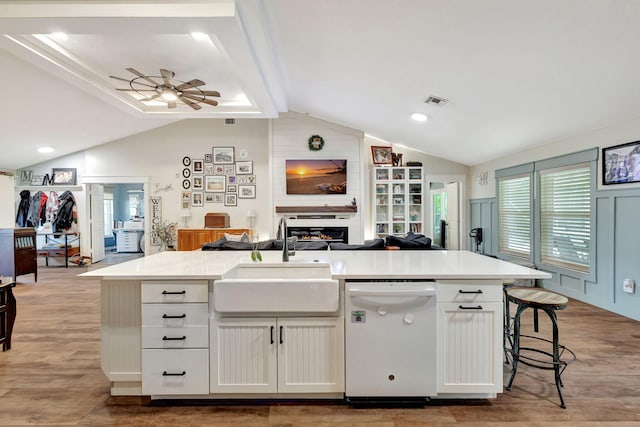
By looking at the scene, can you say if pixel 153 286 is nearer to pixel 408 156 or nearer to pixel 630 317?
pixel 630 317

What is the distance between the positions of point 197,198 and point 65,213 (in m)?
2.80

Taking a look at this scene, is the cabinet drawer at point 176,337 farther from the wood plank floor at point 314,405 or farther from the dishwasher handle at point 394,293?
the dishwasher handle at point 394,293

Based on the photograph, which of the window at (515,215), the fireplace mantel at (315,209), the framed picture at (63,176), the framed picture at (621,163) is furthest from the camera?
the framed picture at (63,176)

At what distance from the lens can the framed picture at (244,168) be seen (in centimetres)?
701

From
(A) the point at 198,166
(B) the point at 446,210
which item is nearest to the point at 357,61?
(A) the point at 198,166

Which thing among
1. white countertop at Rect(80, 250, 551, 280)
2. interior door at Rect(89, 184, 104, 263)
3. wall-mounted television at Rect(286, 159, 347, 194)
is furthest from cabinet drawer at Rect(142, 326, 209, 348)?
interior door at Rect(89, 184, 104, 263)

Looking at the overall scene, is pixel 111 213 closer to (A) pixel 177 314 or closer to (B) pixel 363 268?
(A) pixel 177 314

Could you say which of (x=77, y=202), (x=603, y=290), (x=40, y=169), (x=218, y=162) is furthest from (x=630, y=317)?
(x=40, y=169)

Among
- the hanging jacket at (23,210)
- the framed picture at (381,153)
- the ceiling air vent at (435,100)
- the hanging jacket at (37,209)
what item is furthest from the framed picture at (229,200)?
the ceiling air vent at (435,100)

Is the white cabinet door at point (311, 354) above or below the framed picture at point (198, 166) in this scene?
below

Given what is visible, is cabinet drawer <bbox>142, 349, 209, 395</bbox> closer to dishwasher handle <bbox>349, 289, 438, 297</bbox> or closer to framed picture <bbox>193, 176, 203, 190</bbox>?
dishwasher handle <bbox>349, 289, 438, 297</bbox>

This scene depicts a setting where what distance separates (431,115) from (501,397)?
369 cm

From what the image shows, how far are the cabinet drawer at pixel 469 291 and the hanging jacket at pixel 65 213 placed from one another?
312 inches

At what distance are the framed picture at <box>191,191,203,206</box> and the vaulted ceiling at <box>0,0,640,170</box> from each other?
2.06 meters
